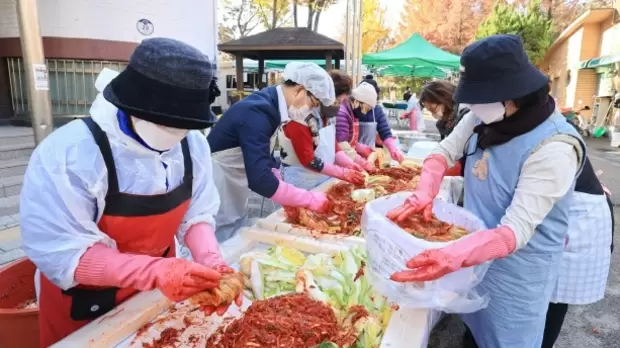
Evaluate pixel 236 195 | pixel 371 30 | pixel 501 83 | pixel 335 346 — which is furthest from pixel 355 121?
pixel 371 30

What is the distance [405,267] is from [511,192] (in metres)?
0.57

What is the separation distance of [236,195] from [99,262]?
59.8 inches

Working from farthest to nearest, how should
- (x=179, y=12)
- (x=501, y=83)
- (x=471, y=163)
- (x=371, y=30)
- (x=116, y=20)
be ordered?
(x=371, y=30)
(x=179, y=12)
(x=116, y=20)
(x=471, y=163)
(x=501, y=83)

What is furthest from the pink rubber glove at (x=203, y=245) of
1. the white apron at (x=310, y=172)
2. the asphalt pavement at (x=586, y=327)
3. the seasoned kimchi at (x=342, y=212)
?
the asphalt pavement at (x=586, y=327)

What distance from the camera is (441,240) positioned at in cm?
163

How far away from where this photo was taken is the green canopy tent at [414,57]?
1252 cm

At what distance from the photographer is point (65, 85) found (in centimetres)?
664

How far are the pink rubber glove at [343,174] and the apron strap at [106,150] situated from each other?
6.77 ft

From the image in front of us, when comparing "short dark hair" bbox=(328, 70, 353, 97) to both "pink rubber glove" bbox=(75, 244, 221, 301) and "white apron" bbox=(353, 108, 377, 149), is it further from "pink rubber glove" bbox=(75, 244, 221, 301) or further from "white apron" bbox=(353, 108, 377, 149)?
"pink rubber glove" bbox=(75, 244, 221, 301)

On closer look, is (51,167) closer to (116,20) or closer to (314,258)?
(314,258)

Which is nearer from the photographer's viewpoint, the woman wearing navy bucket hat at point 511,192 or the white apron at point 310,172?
the woman wearing navy bucket hat at point 511,192

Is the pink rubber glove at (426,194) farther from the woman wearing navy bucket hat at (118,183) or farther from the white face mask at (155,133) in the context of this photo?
the white face mask at (155,133)

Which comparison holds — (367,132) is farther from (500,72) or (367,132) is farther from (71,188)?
(71,188)

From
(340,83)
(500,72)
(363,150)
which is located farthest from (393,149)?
(500,72)
